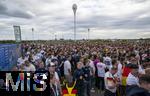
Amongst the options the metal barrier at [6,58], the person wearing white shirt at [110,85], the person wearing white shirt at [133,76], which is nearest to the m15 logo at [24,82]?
the person wearing white shirt at [133,76]

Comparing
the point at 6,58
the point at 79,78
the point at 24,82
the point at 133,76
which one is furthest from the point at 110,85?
the point at 6,58

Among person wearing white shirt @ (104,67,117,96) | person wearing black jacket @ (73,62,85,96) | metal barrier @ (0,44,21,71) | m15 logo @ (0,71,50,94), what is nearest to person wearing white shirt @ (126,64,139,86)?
person wearing white shirt @ (104,67,117,96)

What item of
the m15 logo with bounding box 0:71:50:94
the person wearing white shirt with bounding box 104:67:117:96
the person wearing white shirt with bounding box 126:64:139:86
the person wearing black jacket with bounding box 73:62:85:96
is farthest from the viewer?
the person wearing black jacket with bounding box 73:62:85:96

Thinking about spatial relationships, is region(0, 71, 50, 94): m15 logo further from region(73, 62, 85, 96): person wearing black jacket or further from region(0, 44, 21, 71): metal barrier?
region(0, 44, 21, 71): metal barrier

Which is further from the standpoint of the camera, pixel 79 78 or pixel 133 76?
pixel 79 78

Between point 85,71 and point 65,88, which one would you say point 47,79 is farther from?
point 85,71

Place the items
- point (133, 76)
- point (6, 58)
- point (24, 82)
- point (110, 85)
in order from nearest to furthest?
point (24, 82), point (133, 76), point (110, 85), point (6, 58)

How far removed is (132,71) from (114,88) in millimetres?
1210

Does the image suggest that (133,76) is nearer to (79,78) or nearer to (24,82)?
(79,78)

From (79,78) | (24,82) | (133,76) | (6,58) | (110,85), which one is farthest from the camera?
(6,58)

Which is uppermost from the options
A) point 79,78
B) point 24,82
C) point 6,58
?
point 24,82

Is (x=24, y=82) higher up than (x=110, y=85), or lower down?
higher up

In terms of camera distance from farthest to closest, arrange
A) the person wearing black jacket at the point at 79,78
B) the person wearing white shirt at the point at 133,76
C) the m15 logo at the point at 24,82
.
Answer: the person wearing black jacket at the point at 79,78, the person wearing white shirt at the point at 133,76, the m15 logo at the point at 24,82

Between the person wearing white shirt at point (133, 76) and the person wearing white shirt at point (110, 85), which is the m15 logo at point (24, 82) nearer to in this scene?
the person wearing white shirt at point (133, 76)
